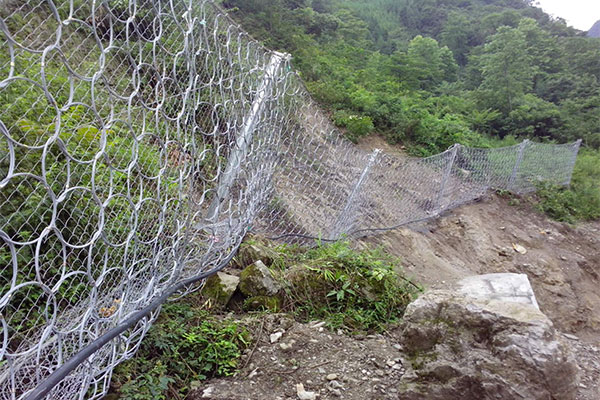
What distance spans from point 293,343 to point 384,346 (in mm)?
488

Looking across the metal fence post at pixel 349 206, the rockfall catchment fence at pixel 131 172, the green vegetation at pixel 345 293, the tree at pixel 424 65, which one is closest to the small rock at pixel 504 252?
the rockfall catchment fence at pixel 131 172

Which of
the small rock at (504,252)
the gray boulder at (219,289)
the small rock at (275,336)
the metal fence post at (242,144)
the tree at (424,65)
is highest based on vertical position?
the tree at (424,65)

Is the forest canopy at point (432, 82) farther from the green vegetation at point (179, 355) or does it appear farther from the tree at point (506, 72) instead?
the green vegetation at point (179, 355)

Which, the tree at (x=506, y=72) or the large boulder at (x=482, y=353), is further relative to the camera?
the tree at (x=506, y=72)

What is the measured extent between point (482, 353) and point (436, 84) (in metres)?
18.7

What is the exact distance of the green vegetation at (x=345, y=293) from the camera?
2172 millimetres

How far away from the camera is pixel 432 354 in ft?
4.95

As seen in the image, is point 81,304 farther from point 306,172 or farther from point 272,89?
point 306,172

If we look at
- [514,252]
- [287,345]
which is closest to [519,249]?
[514,252]

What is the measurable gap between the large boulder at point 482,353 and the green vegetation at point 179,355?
75 cm

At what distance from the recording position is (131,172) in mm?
1392

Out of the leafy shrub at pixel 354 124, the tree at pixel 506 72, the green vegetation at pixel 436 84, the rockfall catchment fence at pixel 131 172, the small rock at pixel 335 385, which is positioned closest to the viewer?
the rockfall catchment fence at pixel 131 172

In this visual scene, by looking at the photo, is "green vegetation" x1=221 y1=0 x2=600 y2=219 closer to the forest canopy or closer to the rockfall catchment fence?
the forest canopy

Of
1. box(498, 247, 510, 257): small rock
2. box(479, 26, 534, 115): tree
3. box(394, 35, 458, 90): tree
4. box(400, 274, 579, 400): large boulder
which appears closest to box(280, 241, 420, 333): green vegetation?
box(400, 274, 579, 400): large boulder
